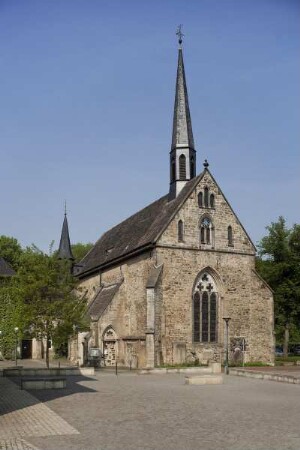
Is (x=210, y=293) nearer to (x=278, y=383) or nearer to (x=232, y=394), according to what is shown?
(x=278, y=383)

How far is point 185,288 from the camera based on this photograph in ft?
117

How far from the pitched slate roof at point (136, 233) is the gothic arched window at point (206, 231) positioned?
2140mm

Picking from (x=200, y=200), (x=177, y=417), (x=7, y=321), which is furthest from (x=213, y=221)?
(x=7, y=321)

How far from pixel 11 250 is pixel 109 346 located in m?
44.9

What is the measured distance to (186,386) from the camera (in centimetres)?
2269

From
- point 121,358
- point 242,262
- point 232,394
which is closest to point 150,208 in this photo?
point 242,262

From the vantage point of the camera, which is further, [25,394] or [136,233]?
[136,233]

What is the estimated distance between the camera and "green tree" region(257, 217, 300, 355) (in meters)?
50.3

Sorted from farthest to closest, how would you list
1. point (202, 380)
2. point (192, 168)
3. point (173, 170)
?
point (173, 170) → point (192, 168) → point (202, 380)

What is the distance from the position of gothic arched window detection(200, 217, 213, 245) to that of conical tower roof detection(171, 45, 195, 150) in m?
6.18

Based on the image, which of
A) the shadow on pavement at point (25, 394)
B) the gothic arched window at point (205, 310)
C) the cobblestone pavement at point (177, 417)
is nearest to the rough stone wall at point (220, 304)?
the gothic arched window at point (205, 310)

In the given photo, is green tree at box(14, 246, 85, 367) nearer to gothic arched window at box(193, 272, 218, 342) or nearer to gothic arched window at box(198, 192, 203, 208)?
gothic arched window at box(193, 272, 218, 342)

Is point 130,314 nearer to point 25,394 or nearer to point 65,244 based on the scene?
point 25,394

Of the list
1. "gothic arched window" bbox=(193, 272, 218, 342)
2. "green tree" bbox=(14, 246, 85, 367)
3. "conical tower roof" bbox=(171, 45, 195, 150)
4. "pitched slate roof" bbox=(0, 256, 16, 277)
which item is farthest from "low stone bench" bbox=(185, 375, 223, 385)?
"pitched slate roof" bbox=(0, 256, 16, 277)
